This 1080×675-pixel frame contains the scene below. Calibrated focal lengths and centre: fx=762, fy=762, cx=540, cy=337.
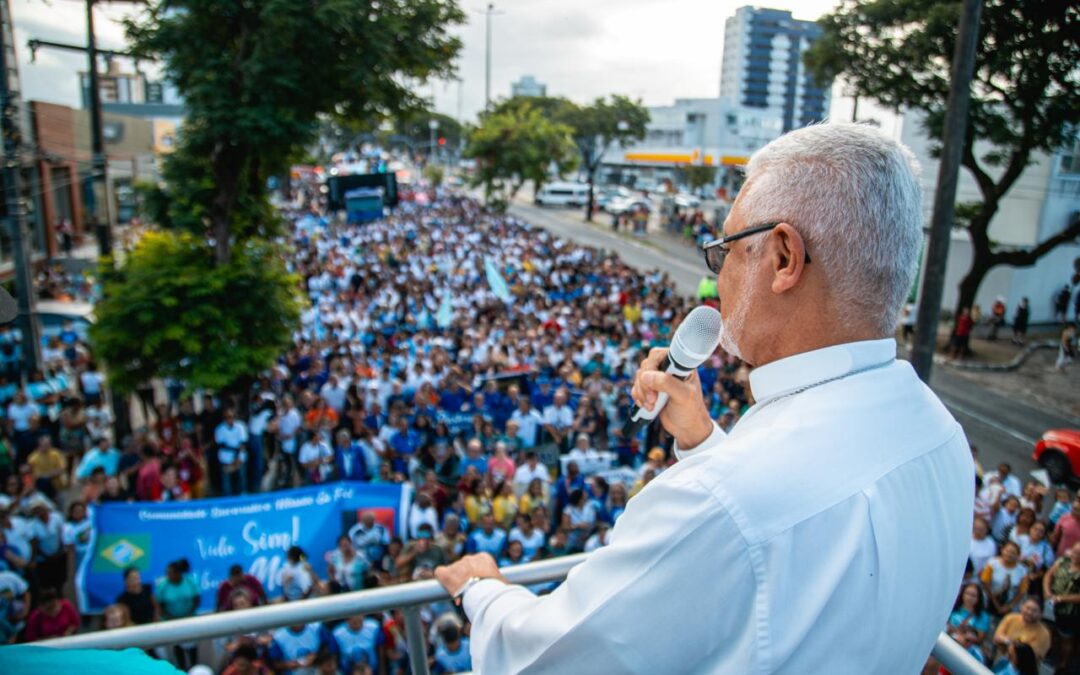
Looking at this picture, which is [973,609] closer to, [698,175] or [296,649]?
[296,649]

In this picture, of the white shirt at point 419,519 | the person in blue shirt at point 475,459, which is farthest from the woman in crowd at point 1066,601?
the person in blue shirt at point 475,459

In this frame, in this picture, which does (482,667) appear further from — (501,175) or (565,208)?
(565,208)

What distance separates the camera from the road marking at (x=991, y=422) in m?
13.0

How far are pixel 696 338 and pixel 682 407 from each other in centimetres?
16

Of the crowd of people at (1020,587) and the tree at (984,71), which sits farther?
the tree at (984,71)

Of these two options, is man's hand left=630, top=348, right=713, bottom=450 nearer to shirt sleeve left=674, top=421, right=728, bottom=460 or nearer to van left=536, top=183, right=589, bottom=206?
shirt sleeve left=674, top=421, right=728, bottom=460

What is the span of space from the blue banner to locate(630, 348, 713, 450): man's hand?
18.9ft

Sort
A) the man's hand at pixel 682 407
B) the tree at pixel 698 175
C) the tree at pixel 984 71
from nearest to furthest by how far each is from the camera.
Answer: the man's hand at pixel 682 407 → the tree at pixel 984 71 → the tree at pixel 698 175

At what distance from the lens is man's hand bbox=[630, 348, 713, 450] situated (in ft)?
5.22

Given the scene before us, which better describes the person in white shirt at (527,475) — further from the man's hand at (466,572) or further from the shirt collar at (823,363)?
the shirt collar at (823,363)

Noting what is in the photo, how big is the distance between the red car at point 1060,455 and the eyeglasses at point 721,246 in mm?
11430

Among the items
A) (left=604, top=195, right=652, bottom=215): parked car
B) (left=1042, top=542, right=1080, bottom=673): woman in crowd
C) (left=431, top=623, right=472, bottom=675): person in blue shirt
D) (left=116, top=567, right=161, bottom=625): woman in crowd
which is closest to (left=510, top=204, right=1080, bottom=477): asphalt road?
(left=1042, top=542, right=1080, bottom=673): woman in crowd

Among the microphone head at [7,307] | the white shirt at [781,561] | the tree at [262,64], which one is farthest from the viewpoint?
the tree at [262,64]

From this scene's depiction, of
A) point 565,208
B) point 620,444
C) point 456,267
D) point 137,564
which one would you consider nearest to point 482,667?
point 137,564
